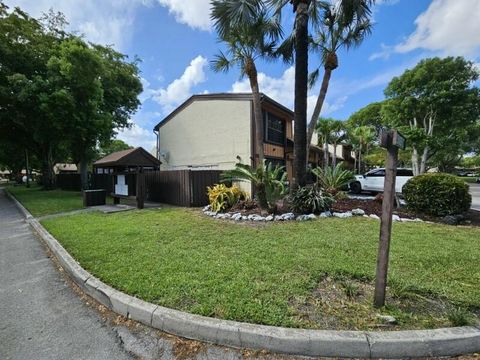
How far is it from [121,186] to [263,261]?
9435mm

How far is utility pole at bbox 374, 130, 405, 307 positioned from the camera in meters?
2.83

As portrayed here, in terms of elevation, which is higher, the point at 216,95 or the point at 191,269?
the point at 216,95

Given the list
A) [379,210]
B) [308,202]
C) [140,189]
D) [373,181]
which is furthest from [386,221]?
[373,181]

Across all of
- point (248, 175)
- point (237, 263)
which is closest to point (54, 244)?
point (237, 263)

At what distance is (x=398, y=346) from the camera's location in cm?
231

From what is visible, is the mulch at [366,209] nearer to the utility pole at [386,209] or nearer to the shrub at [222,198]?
the shrub at [222,198]

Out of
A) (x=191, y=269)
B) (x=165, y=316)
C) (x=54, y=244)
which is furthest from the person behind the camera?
(x=54, y=244)

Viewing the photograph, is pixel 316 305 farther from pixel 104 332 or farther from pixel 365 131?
pixel 365 131

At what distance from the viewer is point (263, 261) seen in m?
4.32

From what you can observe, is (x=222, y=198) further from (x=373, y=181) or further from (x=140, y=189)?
(x=373, y=181)

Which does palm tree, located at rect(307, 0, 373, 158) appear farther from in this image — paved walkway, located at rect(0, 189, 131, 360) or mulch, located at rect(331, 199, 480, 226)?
paved walkway, located at rect(0, 189, 131, 360)

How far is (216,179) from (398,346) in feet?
34.0

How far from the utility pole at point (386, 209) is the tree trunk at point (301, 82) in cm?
566

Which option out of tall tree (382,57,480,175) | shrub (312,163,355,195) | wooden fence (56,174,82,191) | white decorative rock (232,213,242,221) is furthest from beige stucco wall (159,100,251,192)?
tall tree (382,57,480,175)
